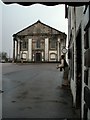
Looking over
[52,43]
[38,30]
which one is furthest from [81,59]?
[38,30]

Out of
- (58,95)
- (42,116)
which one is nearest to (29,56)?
(58,95)

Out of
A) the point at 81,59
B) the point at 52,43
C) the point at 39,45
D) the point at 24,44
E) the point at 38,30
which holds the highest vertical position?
the point at 38,30

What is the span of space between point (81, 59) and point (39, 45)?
2701 inches

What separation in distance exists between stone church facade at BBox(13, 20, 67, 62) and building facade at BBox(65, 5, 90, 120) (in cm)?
6447

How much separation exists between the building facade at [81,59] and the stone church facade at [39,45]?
6447cm

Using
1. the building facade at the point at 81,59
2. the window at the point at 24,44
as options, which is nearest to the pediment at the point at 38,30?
the window at the point at 24,44

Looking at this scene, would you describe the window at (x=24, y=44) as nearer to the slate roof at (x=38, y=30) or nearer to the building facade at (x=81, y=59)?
the slate roof at (x=38, y=30)

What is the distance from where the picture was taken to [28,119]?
30.4ft

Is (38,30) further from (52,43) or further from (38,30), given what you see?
(52,43)

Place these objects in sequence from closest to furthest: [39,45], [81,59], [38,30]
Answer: [81,59] < [39,45] < [38,30]

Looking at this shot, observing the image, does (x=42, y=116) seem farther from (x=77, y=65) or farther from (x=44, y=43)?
(x=44, y=43)

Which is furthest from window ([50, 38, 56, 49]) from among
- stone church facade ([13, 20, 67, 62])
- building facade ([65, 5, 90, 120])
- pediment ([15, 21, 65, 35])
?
building facade ([65, 5, 90, 120])

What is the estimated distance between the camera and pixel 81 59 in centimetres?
927

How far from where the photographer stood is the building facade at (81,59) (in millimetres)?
5634
